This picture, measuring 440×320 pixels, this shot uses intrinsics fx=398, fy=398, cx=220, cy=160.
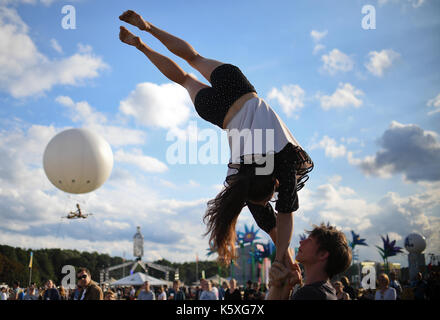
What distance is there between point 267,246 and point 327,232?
28206 mm

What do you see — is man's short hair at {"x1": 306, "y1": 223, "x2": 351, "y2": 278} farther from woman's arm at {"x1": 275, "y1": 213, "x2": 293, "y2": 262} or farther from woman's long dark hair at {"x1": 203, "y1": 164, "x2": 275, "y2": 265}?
woman's long dark hair at {"x1": 203, "y1": 164, "x2": 275, "y2": 265}

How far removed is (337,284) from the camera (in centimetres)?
749

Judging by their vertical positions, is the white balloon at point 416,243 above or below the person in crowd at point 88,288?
above

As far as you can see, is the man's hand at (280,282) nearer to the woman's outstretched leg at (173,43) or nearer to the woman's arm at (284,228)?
the woman's arm at (284,228)

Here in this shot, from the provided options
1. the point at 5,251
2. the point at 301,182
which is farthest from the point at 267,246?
the point at 5,251

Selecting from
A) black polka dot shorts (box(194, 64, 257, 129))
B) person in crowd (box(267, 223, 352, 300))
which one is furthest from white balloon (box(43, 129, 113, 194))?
person in crowd (box(267, 223, 352, 300))

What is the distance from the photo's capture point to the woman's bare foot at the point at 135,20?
3.30 metres

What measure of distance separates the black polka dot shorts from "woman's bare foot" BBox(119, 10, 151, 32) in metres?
0.72

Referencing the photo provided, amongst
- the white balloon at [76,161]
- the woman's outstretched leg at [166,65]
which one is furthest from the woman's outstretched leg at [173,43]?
the white balloon at [76,161]

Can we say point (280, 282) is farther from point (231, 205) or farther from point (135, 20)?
point (135, 20)

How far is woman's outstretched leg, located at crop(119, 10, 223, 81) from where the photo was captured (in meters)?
3.30

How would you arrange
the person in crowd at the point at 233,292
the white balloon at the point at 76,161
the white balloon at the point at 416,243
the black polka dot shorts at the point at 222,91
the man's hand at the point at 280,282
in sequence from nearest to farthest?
the man's hand at the point at 280,282 → the black polka dot shorts at the point at 222,91 → the person in crowd at the point at 233,292 → the white balloon at the point at 76,161 → the white balloon at the point at 416,243

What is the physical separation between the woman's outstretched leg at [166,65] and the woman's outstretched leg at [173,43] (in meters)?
0.16
